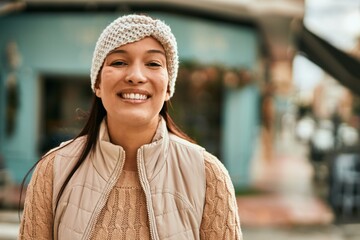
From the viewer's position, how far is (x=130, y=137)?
1.76 m

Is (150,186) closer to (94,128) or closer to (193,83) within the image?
(94,128)

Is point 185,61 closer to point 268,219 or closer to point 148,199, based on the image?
point 268,219

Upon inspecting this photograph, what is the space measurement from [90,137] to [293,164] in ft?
55.6

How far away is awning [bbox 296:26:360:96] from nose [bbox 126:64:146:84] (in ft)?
10.3

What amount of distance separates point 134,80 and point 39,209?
0.53 meters

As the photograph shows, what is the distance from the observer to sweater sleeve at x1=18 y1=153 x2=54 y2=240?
1723 mm

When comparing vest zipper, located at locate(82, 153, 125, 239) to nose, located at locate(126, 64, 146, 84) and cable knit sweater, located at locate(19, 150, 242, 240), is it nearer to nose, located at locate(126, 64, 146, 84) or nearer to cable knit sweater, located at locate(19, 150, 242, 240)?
cable knit sweater, located at locate(19, 150, 242, 240)

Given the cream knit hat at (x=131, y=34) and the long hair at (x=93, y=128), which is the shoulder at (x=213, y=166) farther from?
the cream knit hat at (x=131, y=34)

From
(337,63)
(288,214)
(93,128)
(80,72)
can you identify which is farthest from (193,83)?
(93,128)

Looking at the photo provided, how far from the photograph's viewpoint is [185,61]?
10.6 meters

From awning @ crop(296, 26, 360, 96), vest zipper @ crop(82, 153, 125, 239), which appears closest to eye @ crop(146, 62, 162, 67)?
vest zipper @ crop(82, 153, 125, 239)

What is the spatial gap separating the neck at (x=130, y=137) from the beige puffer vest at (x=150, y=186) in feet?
0.08

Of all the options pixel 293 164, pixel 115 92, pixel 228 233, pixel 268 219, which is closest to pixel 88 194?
pixel 115 92

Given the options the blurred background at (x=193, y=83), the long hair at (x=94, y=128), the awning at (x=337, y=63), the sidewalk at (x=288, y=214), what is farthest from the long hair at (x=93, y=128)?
the blurred background at (x=193, y=83)
